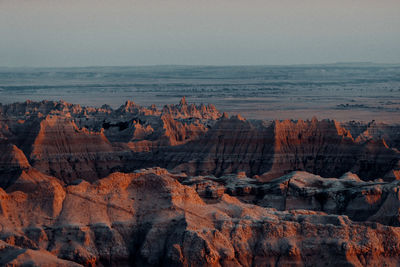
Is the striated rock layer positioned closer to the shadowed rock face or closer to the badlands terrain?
the badlands terrain

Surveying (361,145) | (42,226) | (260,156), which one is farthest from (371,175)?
(42,226)

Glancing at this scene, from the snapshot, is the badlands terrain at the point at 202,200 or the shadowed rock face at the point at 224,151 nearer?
the badlands terrain at the point at 202,200

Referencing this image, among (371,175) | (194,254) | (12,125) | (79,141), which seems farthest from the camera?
(12,125)

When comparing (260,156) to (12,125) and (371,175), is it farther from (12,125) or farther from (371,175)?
(12,125)

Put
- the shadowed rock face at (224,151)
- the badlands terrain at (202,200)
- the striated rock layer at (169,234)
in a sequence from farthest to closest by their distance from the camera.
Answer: the shadowed rock face at (224,151) < the badlands terrain at (202,200) < the striated rock layer at (169,234)

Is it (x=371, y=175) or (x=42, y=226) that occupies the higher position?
(x=42, y=226)

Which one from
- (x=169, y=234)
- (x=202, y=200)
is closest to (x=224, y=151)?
(x=202, y=200)

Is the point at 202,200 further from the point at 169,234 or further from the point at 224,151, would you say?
the point at 224,151

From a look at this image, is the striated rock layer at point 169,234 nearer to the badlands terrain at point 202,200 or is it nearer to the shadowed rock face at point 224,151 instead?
the badlands terrain at point 202,200

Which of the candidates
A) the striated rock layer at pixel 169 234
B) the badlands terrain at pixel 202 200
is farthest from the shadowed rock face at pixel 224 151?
the striated rock layer at pixel 169 234
